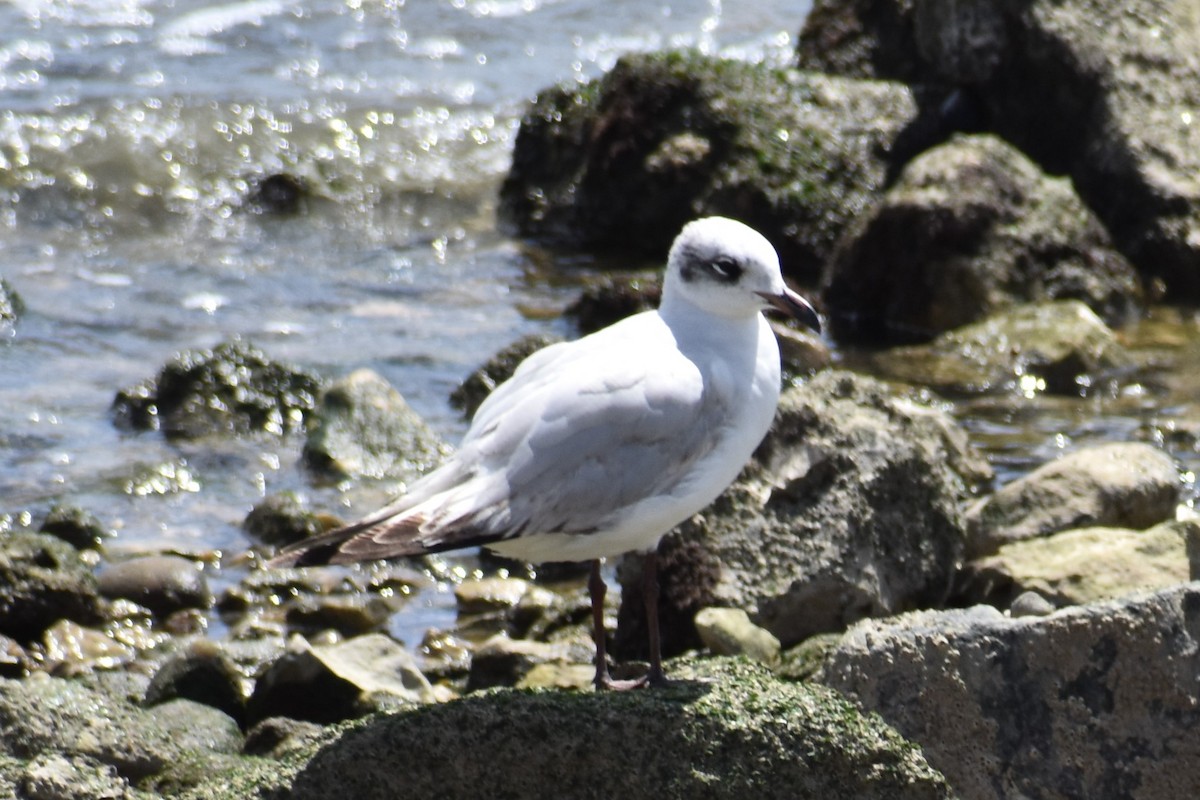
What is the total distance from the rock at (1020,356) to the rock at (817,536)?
10.7ft

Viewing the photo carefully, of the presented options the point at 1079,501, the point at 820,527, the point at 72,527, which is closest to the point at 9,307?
the point at 72,527

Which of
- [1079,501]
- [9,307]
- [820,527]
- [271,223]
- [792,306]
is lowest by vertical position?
[271,223]

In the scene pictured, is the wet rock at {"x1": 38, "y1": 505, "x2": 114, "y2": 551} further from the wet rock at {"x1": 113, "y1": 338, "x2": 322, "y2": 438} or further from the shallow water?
the wet rock at {"x1": 113, "y1": 338, "x2": 322, "y2": 438}

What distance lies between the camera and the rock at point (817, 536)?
19.9 feet

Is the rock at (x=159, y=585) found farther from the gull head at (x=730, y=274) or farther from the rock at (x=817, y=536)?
the gull head at (x=730, y=274)

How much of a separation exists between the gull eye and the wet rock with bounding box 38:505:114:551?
144 inches

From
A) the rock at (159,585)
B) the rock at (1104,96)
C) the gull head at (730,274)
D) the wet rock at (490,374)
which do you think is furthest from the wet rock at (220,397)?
the rock at (1104,96)

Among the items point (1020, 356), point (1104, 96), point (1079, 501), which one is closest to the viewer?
point (1079, 501)

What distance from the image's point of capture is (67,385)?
374 inches

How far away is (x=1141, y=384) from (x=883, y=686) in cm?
578

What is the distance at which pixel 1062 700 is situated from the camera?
4180 mm

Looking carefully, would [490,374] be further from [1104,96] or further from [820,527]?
[1104,96]

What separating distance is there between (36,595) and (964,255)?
603cm

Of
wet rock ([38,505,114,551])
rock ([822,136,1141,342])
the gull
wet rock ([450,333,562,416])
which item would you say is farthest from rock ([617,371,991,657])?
rock ([822,136,1141,342])
